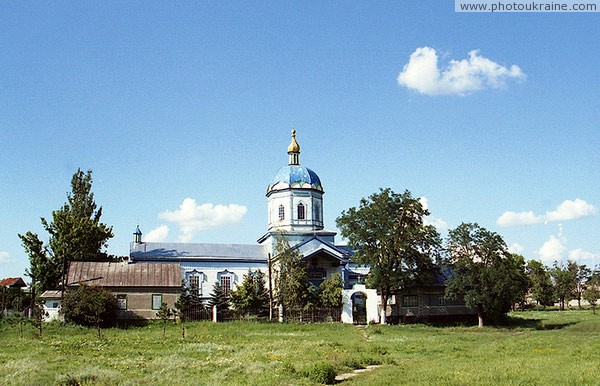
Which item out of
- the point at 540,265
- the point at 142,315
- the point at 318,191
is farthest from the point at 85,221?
the point at 540,265

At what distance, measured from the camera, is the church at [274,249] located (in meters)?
46.4

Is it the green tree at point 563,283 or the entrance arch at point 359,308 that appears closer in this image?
the entrance arch at point 359,308

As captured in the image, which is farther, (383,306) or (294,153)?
(294,153)

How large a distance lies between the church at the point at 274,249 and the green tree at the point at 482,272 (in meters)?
9.07

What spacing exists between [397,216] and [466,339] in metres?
13.1

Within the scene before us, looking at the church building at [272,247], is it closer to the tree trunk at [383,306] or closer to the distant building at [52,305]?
the tree trunk at [383,306]

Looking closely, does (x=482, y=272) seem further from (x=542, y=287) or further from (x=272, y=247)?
(x=542, y=287)

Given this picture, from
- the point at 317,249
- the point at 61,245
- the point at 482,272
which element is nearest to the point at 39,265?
the point at 61,245

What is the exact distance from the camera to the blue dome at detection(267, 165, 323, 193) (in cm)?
5084

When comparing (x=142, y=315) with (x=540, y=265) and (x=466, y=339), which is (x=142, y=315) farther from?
(x=540, y=265)

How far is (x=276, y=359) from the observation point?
19.1 m

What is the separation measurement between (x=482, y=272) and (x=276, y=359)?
22751 mm

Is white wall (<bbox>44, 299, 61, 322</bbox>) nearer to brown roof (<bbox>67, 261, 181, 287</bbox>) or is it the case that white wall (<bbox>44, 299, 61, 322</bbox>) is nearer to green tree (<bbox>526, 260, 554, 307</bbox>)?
brown roof (<bbox>67, 261, 181, 287</bbox>)

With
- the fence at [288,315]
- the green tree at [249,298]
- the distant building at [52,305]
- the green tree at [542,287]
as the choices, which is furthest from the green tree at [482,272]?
the green tree at [542,287]
